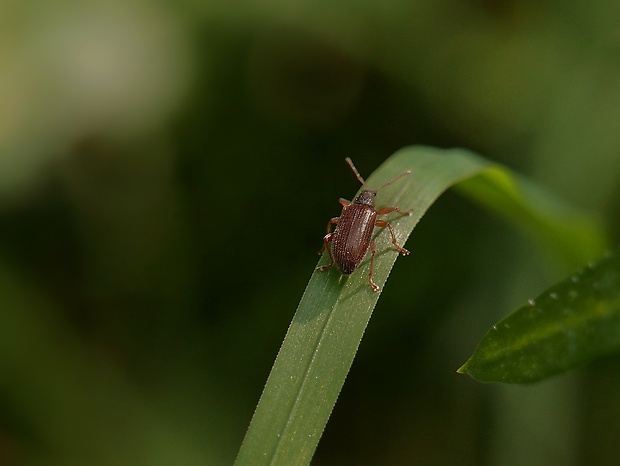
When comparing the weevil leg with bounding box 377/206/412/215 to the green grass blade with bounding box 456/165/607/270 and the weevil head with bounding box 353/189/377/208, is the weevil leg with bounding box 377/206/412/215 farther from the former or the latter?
the green grass blade with bounding box 456/165/607/270

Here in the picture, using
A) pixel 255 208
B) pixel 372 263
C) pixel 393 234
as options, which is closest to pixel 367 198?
pixel 393 234

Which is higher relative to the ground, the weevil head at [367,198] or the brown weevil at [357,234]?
the weevil head at [367,198]

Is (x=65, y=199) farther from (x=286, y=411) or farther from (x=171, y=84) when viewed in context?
(x=286, y=411)

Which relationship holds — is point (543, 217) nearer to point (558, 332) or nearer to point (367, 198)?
point (367, 198)

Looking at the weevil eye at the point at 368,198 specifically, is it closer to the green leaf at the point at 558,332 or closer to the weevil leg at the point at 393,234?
the weevil leg at the point at 393,234

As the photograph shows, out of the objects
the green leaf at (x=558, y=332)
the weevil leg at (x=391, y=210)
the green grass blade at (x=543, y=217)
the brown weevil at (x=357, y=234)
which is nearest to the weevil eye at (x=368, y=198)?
the brown weevil at (x=357, y=234)

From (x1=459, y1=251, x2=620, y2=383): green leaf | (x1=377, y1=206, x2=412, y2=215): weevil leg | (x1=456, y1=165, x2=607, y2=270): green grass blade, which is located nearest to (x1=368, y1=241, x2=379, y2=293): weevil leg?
(x1=377, y1=206, x2=412, y2=215): weevil leg
